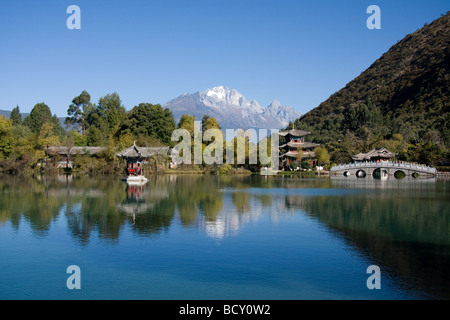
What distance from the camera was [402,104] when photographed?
7838cm

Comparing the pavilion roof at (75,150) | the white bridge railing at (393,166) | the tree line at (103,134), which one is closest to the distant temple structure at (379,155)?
the white bridge railing at (393,166)

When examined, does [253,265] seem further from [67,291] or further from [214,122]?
[214,122]

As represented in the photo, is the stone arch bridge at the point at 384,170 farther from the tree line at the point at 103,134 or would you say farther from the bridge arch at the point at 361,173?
the tree line at the point at 103,134

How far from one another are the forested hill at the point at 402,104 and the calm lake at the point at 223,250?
114 feet

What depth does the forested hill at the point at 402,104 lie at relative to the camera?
5529 centimetres

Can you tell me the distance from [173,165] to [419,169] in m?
27.0

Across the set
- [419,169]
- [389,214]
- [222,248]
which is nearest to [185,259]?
[222,248]

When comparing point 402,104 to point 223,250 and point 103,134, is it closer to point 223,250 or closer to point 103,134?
point 103,134

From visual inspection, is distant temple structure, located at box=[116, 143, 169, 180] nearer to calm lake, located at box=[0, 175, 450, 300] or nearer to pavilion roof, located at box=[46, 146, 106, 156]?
pavilion roof, located at box=[46, 146, 106, 156]

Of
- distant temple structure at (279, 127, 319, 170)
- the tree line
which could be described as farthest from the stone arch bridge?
the tree line

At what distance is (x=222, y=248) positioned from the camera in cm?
1160

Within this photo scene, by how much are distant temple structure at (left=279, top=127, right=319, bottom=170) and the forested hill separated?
Answer: 174 inches

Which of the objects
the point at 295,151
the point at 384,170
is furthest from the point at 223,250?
the point at 295,151

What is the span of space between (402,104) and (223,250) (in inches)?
2965
